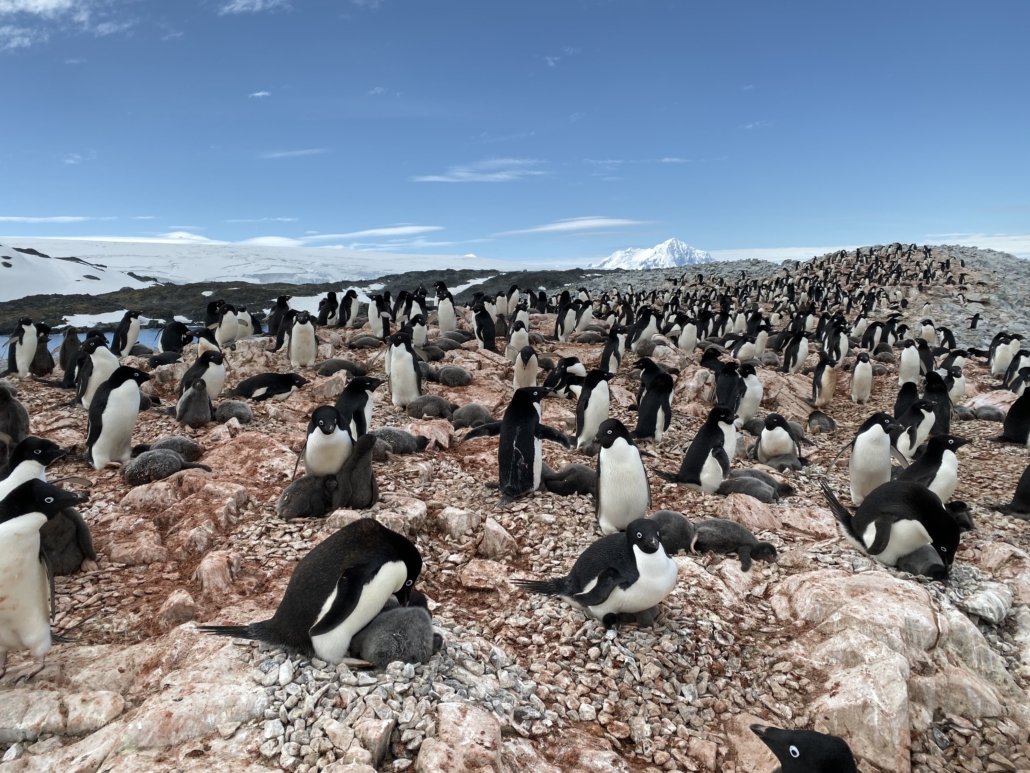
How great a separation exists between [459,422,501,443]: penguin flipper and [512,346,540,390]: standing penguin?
312 cm

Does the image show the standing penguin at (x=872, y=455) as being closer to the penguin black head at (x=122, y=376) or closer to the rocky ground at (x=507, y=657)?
the rocky ground at (x=507, y=657)

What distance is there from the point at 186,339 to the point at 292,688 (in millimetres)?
12756

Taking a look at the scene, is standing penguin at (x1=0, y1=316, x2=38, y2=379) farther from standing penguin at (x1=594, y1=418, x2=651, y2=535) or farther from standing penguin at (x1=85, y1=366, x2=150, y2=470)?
standing penguin at (x1=594, y1=418, x2=651, y2=535)

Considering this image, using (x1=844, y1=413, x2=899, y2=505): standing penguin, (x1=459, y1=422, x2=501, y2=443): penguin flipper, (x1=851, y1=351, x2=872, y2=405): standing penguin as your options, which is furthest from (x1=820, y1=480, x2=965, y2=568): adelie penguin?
(x1=851, y1=351, x2=872, y2=405): standing penguin

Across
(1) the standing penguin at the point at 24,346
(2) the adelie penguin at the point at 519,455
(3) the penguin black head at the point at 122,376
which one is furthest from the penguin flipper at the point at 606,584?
(1) the standing penguin at the point at 24,346

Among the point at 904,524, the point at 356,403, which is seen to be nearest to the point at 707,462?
the point at 904,524

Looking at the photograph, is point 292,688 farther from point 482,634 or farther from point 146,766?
point 482,634

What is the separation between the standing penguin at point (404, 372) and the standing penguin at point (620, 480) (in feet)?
16.4

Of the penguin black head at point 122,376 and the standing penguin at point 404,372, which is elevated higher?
the penguin black head at point 122,376

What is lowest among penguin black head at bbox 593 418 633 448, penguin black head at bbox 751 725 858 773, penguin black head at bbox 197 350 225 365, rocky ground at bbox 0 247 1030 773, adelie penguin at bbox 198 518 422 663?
rocky ground at bbox 0 247 1030 773

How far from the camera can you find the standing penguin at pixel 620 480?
5.56 metres

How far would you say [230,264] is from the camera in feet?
262

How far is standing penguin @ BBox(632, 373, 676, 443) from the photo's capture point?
906cm

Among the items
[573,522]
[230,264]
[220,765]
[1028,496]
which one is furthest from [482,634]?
[230,264]
